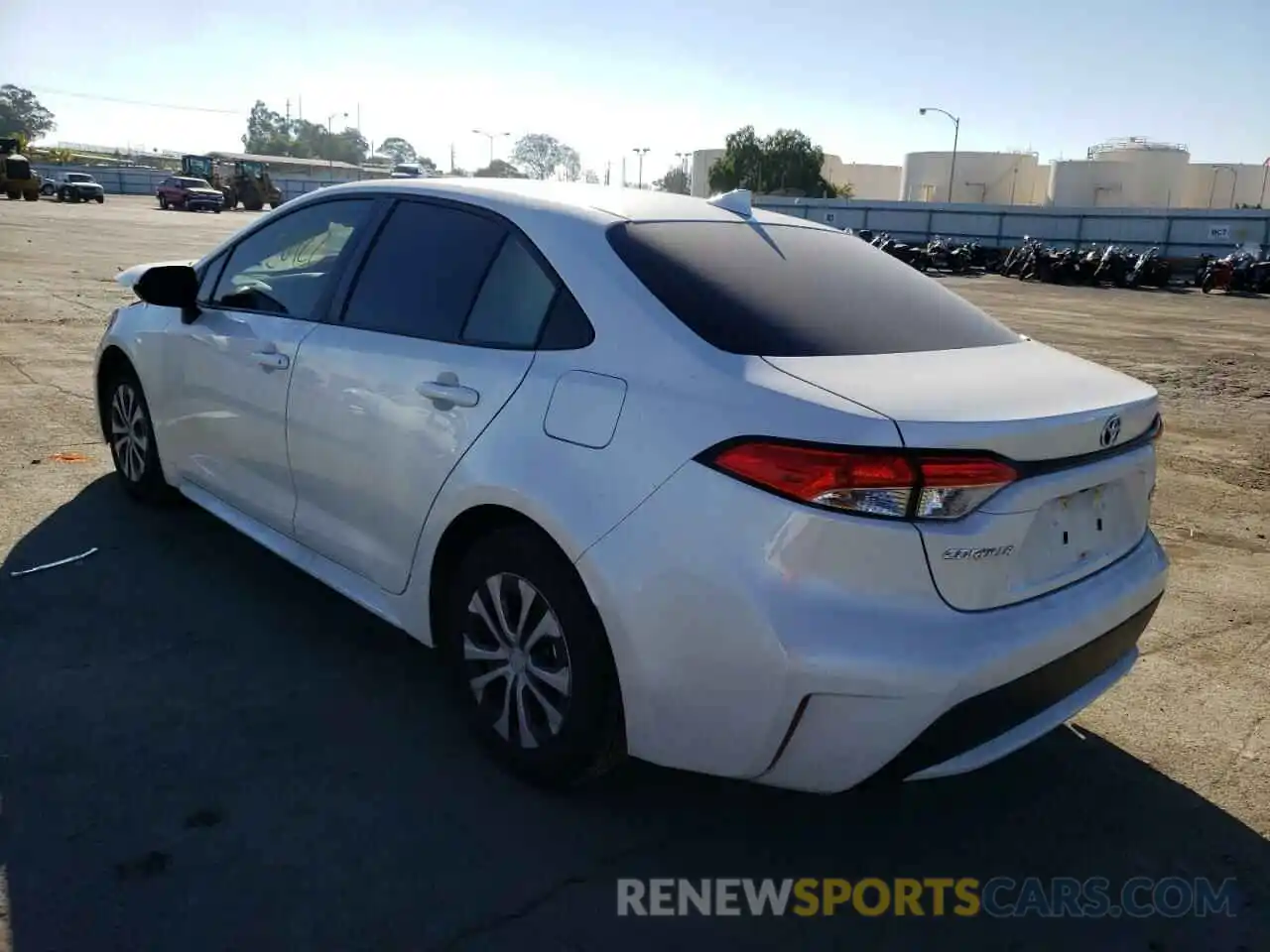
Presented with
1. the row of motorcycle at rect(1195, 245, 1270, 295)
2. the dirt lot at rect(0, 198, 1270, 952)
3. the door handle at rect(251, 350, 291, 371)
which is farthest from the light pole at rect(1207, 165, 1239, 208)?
the door handle at rect(251, 350, 291, 371)

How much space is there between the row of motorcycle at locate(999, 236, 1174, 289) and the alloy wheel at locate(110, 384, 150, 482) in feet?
107

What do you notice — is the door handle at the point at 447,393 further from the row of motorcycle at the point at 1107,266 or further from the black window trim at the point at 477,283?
the row of motorcycle at the point at 1107,266

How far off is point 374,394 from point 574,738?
50.3 inches

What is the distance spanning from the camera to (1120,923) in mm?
2557

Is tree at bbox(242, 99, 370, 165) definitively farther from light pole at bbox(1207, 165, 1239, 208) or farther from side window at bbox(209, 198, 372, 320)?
side window at bbox(209, 198, 372, 320)

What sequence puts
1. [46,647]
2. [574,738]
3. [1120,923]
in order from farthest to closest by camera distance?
1. [46,647]
2. [574,738]
3. [1120,923]

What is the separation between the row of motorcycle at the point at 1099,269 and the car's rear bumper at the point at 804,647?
109ft

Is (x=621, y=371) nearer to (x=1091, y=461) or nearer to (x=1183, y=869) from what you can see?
(x=1091, y=461)

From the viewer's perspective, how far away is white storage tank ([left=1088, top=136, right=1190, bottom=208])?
86.0 metres

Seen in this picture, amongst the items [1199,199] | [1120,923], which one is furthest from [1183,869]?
[1199,199]

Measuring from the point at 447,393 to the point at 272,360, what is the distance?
112 cm

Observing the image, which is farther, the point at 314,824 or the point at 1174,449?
the point at 1174,449

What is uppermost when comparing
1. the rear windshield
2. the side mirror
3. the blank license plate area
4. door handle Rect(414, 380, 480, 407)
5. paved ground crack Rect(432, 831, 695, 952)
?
the rear windshield

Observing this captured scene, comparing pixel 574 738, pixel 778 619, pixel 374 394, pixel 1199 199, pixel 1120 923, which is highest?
pixel 1199 199
